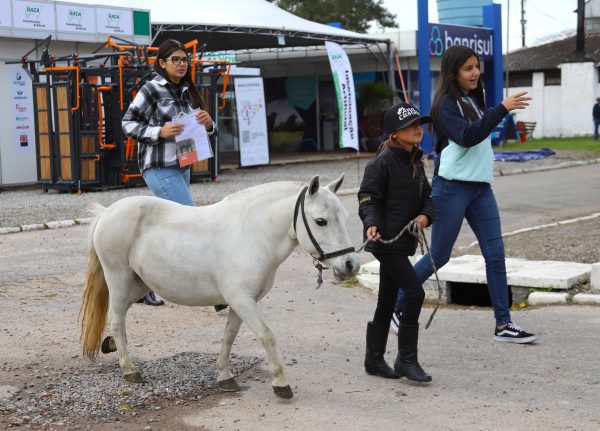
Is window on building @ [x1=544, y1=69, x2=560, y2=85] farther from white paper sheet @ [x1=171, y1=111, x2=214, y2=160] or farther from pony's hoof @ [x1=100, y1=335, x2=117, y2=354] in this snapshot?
pony's hoof @ [x1=100, y1=335, x2=117, y2=354]

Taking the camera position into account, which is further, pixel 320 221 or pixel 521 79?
pixel 521 79

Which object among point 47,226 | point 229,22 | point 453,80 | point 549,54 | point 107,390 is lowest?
point 47,226

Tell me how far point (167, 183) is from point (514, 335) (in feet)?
9.39

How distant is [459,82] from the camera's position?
6.56m

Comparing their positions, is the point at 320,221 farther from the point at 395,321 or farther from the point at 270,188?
the point at 395,321

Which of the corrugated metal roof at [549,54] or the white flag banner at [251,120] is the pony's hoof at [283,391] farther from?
the corrugated metal roof at [549,54]

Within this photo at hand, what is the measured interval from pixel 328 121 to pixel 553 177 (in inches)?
625

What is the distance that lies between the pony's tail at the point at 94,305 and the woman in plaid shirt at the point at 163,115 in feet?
4.11

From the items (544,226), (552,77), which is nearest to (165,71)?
(544,226)

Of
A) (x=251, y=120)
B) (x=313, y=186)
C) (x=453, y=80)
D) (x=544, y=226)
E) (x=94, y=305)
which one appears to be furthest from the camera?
(x=251, y=120)

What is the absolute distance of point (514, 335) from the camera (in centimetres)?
664

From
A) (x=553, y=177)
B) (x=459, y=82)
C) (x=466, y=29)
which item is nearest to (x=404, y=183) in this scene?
(x=459, y=82)

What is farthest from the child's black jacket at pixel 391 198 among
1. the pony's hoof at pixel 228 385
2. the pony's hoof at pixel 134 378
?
the pony's hoof at pixel 134 378

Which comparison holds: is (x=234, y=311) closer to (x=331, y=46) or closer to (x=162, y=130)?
(x=162, y=130)
